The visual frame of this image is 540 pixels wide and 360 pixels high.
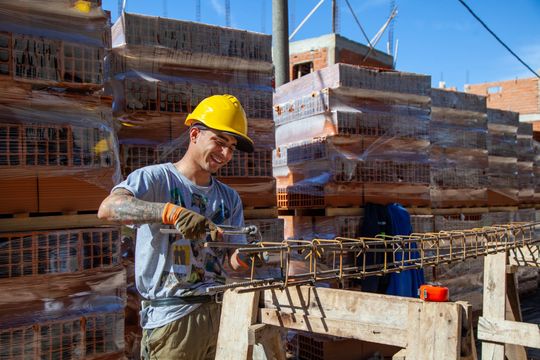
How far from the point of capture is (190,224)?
6.35 feet

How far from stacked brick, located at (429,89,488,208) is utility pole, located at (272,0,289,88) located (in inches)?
161

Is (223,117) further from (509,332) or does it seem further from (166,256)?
(509,332)

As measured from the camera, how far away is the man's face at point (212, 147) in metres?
2.64

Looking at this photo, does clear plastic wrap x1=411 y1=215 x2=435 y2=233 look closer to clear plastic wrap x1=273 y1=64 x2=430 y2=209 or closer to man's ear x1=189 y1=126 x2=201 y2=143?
clear plastic wrap x1=273 y1=64 x2=430 y2=209

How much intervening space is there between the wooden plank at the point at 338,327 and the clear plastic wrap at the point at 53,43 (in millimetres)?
2881

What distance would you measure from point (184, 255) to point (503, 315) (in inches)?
131

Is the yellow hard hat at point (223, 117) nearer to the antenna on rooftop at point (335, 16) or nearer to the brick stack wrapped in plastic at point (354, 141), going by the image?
the brick stack wrapped in plastic at point (354, 141)

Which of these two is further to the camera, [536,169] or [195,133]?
[536,169]

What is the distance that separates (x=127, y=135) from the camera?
4828mm

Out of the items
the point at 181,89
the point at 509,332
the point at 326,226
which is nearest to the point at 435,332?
the point at 509,332

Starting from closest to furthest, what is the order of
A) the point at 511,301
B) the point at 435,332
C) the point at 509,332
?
the point at 435,332 < the point at 509,332 < the point at 511,301

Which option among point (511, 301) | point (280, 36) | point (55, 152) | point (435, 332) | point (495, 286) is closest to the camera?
point (435, 332)

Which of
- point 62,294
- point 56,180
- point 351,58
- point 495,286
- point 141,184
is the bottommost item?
point 495,286

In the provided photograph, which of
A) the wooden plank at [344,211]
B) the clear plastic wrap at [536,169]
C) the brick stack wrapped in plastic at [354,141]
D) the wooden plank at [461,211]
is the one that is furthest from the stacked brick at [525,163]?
the wooden plank at [344,211]
